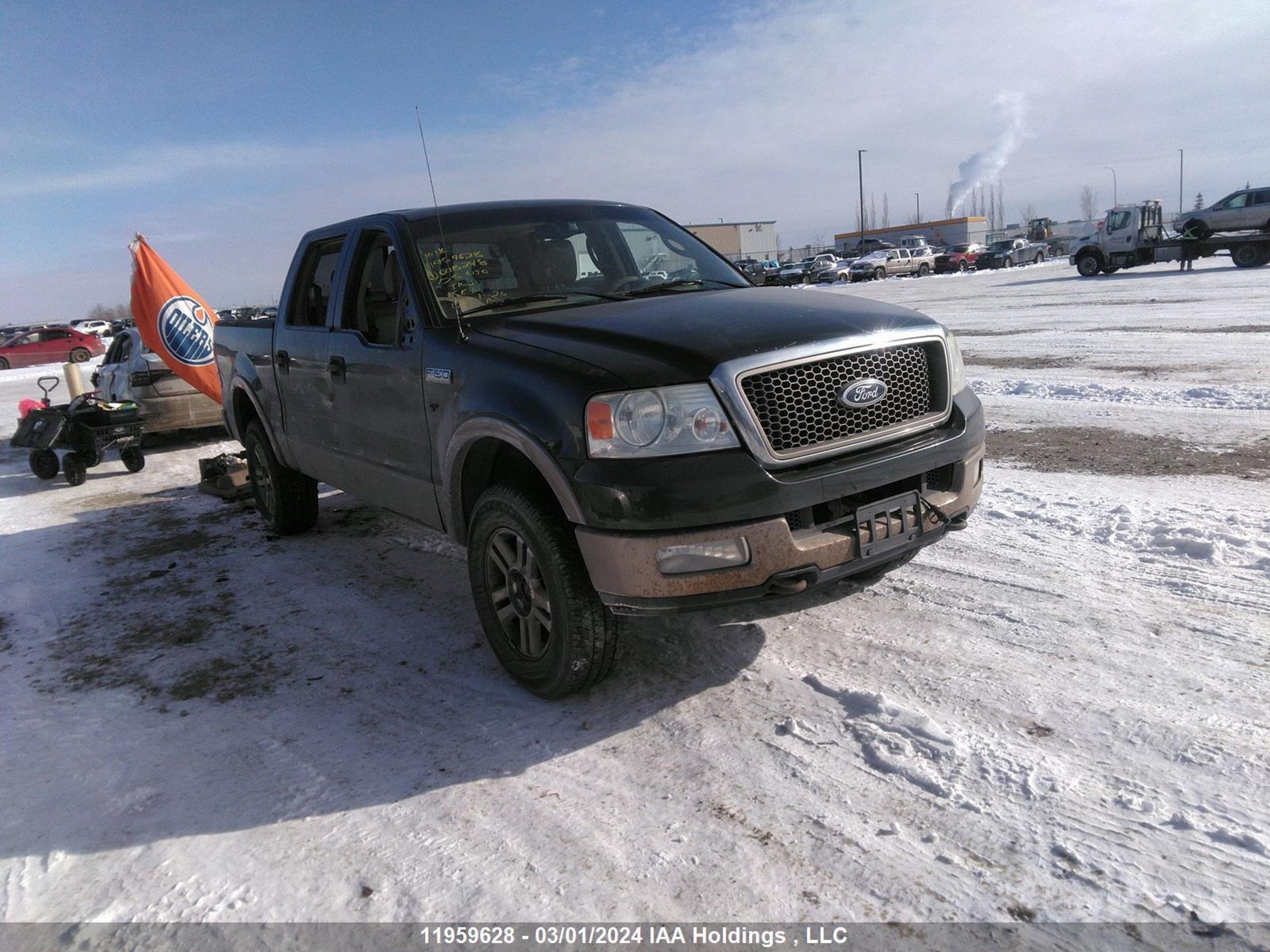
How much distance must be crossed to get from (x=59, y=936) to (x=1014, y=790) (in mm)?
2759

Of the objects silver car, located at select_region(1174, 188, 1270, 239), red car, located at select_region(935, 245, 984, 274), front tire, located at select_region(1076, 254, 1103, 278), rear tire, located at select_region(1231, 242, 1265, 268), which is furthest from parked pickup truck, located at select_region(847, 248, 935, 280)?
rear tire, located at select_region(1231, 242, 1265, 268)

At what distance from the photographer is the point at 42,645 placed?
4742 mm

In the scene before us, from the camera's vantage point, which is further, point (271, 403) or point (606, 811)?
point (271, 403)

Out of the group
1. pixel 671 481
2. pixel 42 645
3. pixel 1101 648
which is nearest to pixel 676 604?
pixel 671 481

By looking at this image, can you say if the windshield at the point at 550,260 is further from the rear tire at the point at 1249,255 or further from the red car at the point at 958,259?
the red car at the point at 958,259

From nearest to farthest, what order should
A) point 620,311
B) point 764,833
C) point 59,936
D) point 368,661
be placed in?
point 59,936 → point 764,833 → point 620,311 → point 368,661

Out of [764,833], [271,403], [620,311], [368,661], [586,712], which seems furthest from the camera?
[271,403]

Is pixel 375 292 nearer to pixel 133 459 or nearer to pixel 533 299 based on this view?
pixel 533 299

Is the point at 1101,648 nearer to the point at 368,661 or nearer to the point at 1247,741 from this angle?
the point at 1247,741

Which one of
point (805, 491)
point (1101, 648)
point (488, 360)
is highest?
point (488, 360)

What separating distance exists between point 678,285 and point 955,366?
1384 mm

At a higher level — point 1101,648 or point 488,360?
point 488,360

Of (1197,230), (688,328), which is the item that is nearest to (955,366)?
(688,328)

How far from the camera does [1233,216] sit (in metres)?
27.6
